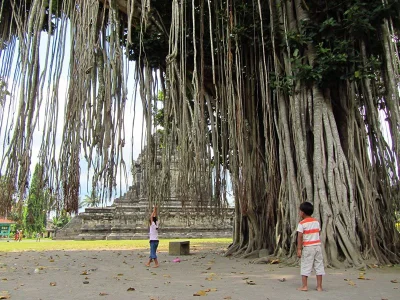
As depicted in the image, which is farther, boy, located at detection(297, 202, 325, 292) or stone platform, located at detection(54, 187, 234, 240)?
stone platform, located at detection(54, 187, 234, 240)

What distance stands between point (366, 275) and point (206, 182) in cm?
193

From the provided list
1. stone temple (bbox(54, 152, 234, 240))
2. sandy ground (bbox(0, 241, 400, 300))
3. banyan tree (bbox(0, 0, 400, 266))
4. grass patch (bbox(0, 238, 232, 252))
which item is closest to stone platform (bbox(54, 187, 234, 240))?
stone temple (bbox(54, 152, 234, 240))

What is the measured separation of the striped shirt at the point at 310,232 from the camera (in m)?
3.18

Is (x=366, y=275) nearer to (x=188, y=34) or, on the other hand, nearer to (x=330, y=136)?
(x=330, y=136)

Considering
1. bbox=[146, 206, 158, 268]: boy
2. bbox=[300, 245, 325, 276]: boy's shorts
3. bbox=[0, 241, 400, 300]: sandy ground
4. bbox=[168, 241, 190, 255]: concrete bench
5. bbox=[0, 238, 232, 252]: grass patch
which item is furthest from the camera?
bbox=[0, 238, 232, 252]: grass patch

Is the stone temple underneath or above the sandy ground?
above

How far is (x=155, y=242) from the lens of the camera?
5199 millimetres

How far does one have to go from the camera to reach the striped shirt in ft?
10.4

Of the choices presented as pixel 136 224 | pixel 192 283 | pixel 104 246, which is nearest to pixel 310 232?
pixel 192 283

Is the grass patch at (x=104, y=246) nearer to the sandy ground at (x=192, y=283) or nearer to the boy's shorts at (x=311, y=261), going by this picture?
the sandy ground at (x=192, y=283)

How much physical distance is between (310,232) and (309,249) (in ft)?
0.45

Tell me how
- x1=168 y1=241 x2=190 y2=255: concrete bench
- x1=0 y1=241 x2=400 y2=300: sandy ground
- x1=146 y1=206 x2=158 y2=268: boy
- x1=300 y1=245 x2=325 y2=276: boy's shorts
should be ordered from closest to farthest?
x1=0 y1=241 x2=400 y2=300: sandy ground, x1=300 y1=245 x2=325 y2=276: boy's shorts, x1=146 y1=206 x2=158 y2=268: boy, x1=168 y1=241 x2=190 y2=255: concrete bench

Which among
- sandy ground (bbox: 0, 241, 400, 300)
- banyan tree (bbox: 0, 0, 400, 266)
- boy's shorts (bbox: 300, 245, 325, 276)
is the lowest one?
sandy ground (bbox: 0, 241, 400, 300)

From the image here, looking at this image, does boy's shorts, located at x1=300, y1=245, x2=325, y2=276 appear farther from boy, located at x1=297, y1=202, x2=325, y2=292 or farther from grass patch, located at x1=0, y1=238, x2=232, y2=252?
grass patch, located at x1=0, y1=238, x2=232, y2=252
